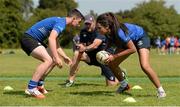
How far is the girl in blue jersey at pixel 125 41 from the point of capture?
10.9 meters

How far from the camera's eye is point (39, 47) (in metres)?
11.3

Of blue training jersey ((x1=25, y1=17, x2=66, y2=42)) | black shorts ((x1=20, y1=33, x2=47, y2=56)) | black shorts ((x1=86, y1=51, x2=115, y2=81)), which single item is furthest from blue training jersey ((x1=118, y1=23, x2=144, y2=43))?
black shorts ((x1=86, y1=51, x2=115, y2=81))

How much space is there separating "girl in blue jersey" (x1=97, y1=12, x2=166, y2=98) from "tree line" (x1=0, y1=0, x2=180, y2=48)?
2908 inches

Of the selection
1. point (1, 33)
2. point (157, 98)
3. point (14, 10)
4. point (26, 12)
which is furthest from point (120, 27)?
point (26, 12)

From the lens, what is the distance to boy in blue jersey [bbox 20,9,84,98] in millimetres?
11070

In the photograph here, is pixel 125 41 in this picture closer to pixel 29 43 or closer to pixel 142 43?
pixel 142 43

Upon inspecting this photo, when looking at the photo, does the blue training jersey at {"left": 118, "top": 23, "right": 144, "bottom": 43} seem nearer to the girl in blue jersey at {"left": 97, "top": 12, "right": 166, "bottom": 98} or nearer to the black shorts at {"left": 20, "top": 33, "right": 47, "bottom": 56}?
the girl in blue jersey at {"left": 97, "top": 12, "right": 166, "bottom": 98}

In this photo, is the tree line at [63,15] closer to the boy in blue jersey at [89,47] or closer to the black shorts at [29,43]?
the boy in blue jersey at [89,47]

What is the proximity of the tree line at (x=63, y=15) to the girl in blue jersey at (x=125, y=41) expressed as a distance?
73.9 metres

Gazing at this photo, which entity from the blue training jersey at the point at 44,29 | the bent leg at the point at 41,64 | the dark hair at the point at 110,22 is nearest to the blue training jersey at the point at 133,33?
the dark hair at the point at 110,22

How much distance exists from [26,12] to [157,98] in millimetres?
119395

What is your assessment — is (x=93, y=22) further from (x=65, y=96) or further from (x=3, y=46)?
(x=3, y=46)

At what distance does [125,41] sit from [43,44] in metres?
2.12

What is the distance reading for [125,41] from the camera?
10984 millimetres
